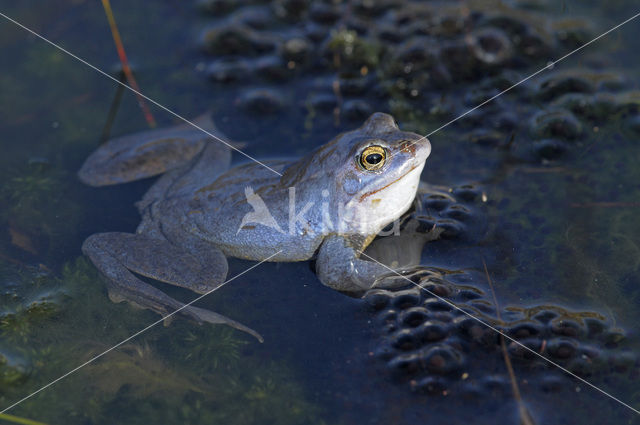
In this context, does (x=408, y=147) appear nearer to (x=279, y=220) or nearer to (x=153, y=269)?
(x=279, y=220)

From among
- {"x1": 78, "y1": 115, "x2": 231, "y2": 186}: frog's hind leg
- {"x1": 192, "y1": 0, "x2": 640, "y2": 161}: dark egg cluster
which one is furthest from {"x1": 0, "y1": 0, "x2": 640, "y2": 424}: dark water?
{"x1": 78, "y1": 115, "x2": 231, "y2": 186}: frog's hind leg

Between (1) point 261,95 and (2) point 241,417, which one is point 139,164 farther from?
(2) point 241,417

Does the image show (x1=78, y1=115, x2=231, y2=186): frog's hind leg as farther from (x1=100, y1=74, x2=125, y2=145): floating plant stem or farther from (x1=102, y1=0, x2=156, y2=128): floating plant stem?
(x1=102, y1=0, x2=156, y2=128): floating plant stem

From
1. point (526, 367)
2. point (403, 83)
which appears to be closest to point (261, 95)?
point (403, 83)

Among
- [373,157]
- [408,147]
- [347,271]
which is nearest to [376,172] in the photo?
[373,157]

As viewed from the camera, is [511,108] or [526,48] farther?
[526,48]

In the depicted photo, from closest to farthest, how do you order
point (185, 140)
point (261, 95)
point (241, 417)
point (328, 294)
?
point (241, 417)
point (328, 294)
point (185, 140)
point (261, 95)
